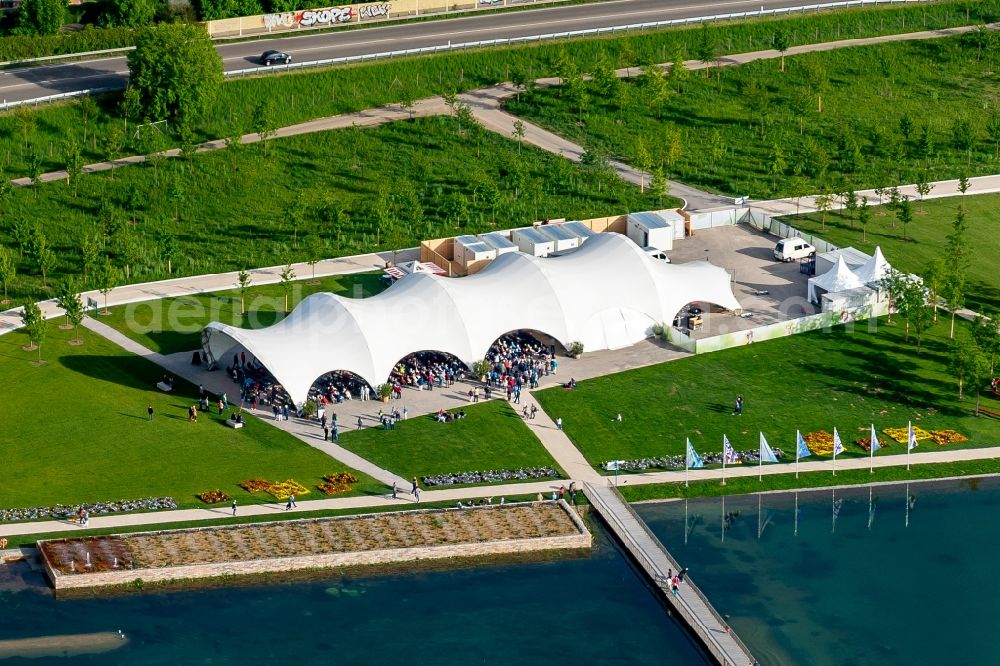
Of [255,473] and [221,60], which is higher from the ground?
[221,60]

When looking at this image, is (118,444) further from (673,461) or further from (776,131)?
(776,131)

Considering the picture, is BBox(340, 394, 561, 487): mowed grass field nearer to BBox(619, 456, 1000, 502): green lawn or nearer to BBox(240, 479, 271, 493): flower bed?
BBox(619, 456, 1000, 502): green lawn

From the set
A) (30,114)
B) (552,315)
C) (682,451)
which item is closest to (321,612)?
(682,451)

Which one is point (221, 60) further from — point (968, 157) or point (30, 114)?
point (968, 157)

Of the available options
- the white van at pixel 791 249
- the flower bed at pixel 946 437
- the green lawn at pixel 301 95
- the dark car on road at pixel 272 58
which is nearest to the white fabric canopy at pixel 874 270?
the white van at pixel 791 249

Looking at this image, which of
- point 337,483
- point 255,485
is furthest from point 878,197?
point 255,485
